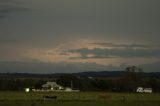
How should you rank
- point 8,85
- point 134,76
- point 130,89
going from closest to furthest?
point 8,85 < point 130,89 < point 134,76

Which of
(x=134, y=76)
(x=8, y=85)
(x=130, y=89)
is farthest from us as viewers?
(x=134, y=76)

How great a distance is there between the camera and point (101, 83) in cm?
14575

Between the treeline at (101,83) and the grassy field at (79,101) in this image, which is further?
the treeline at (101,83)

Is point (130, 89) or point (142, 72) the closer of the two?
point (130, 89)

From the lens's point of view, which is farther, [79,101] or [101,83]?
[101,83]

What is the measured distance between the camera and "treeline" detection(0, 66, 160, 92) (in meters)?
144

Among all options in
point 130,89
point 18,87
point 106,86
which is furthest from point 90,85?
point 18,87

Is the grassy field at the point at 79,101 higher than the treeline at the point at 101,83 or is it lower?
lower

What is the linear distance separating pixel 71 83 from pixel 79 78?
7044mm

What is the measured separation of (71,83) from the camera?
15375 centimetres

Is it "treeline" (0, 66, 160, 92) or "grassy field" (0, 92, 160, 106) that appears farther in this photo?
"treeline" (0, 66, 160, 92)

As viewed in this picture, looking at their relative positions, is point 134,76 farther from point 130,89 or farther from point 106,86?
point 106,86

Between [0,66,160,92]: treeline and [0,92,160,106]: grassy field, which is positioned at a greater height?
[0,66,160,92]: treeline

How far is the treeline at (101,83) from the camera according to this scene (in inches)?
5655
